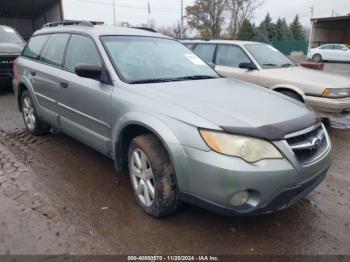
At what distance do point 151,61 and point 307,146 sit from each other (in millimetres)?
1903

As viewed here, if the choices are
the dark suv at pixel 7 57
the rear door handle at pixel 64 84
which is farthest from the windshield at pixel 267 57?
the dark suv at pixel 7 57

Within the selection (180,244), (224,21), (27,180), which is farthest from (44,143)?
(224,21)

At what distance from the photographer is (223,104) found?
9.00ft

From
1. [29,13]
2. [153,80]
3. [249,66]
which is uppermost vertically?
[29,13]

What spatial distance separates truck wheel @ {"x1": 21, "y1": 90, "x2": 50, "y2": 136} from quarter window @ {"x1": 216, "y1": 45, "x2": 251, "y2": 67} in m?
3.87

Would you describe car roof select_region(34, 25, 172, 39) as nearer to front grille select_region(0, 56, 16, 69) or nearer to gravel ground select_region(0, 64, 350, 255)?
gravel ground select_region(0, 64, 350, 255)

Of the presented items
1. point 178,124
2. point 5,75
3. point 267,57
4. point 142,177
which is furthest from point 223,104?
point 5,75

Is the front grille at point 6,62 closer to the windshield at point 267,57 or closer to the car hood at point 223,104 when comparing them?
the windshield at point 267,57

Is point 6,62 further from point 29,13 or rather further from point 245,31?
point 245,31

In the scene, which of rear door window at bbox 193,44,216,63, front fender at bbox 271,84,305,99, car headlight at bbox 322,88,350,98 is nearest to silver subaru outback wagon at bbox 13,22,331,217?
front fender at bbox 271,84,305,99

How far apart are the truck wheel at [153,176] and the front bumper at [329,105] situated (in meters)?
3.64

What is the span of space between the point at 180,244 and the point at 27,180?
2.05 metres

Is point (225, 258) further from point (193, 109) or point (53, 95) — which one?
point (53, 95)

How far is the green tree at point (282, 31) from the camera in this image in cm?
5234
